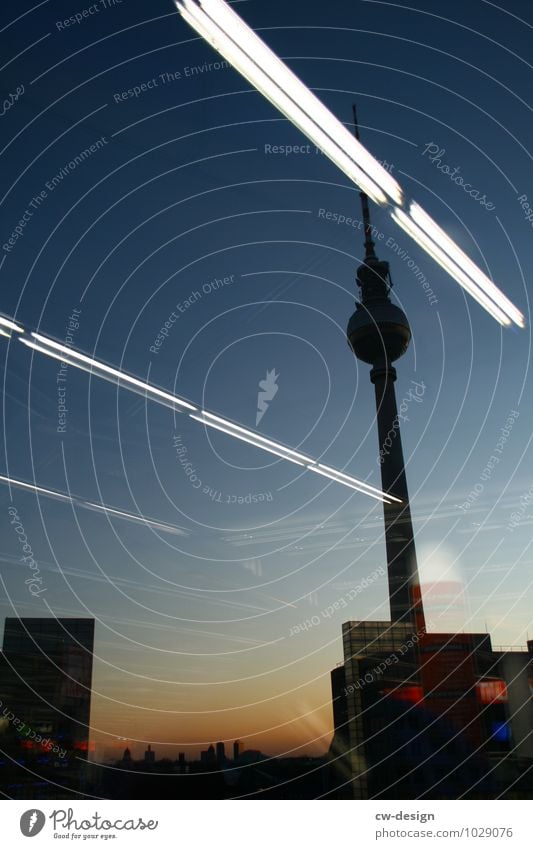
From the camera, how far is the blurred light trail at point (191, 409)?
3.91m

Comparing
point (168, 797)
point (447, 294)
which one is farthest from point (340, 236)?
point (168, 797)

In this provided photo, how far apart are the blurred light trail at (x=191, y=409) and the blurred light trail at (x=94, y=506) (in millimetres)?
879

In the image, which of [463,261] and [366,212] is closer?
[463,261]

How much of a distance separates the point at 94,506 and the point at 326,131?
10.8 ft

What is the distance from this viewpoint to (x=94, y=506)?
4730 mm

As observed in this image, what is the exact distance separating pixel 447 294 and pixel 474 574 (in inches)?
81.0

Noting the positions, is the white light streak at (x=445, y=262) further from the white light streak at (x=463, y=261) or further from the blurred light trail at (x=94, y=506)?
the blurred light trail at (x=94, y=506)

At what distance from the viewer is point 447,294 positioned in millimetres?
4453

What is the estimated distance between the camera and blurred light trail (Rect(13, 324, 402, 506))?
3908 mm

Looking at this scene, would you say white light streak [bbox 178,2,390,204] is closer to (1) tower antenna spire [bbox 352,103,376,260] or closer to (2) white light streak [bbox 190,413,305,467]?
(1) tower antenna spire [bbox 352,103,376,260]

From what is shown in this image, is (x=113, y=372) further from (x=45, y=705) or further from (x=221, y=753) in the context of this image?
(x=221, y=753)

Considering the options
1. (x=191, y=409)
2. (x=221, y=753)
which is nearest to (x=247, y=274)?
(x=191, y=409)
